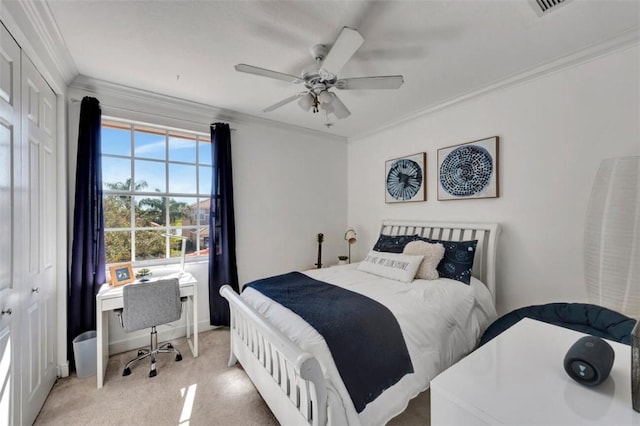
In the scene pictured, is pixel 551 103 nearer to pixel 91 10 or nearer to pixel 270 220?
pixel 270 220

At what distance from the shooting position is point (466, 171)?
2877mm

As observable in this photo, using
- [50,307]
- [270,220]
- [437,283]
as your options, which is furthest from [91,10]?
[437,283]

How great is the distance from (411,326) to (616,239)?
144 centimetres

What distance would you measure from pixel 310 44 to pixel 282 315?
1.99 m

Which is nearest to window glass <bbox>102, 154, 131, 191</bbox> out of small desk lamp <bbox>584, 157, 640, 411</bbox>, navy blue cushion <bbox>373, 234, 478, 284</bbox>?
navy blue cushion <bbox>373, 234, 478, 284</bbox>

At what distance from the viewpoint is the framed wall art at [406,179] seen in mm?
3324

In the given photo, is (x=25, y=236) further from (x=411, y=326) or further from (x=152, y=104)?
(x=411, y=326)

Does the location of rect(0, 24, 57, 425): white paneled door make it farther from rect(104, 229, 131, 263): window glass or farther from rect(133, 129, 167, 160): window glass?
rect(133, 129, 167, 160): window glass

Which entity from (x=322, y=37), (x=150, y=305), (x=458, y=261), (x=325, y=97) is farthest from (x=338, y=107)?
(x=150, y=305)

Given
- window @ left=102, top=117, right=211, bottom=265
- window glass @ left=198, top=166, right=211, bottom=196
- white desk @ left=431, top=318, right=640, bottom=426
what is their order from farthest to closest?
window glass @ left=198, top=166, right=211, bottom=196, window @ left=102, top=117, right=211, bottom=265, white desk @ left=431, top=318, right=640, bottom=426

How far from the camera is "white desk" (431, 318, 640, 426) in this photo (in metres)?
0.76

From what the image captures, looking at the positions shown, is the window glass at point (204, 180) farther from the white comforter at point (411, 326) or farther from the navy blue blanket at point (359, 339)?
the navy blue blanket at point (359, 339)

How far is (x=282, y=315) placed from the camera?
178cm

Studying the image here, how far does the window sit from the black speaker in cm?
293
